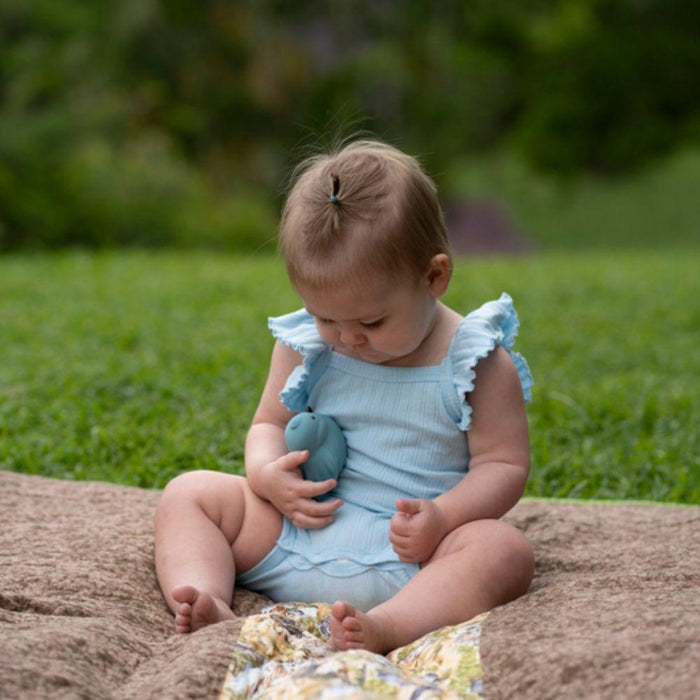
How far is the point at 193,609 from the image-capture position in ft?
6.83

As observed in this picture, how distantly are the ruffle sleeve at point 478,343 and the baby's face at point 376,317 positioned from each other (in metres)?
0.09

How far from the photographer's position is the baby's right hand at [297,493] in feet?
7.63

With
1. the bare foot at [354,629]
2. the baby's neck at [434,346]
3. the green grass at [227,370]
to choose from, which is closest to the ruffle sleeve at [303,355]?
the baby's neck at [434,346]

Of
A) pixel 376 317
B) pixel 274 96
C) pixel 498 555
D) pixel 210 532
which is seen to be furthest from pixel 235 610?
pixel 274 96

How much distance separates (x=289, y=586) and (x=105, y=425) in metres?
1.73

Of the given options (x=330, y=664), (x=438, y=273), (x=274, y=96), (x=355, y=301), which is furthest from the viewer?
(x=274, y=96)

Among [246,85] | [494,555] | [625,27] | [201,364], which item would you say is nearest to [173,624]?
[494,555]

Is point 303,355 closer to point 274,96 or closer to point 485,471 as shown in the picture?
point 485,471

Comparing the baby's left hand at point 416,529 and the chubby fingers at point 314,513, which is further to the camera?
the chubby fingers at point 314,513

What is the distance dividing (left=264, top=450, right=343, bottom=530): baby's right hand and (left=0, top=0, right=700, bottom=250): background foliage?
8.29 m

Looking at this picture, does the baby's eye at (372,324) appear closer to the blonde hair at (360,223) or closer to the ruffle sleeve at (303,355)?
the blonde hair at (360,223)

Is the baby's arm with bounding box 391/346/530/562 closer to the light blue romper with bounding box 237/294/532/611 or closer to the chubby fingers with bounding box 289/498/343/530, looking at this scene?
the light blue romper with bounding box 237/294/532/611

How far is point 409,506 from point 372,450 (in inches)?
12.2

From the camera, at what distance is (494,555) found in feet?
7.09
